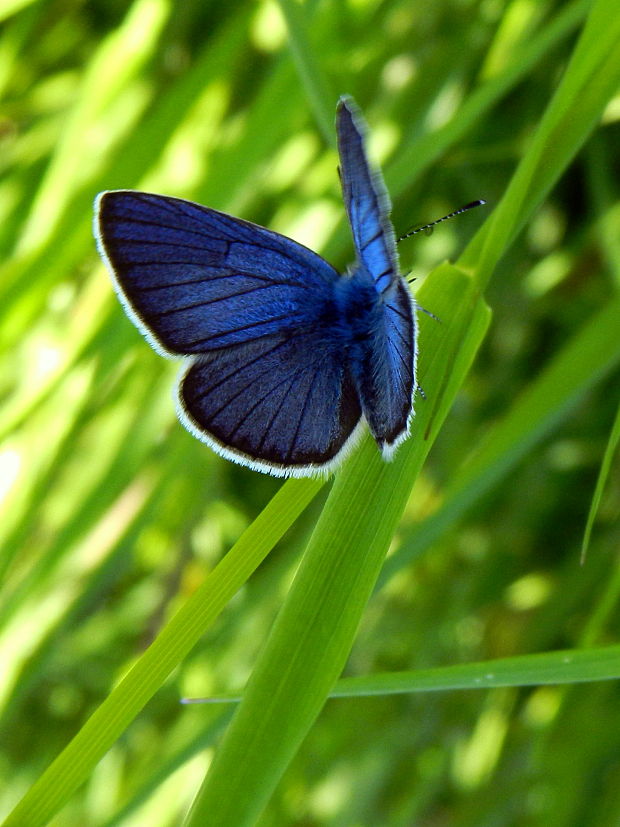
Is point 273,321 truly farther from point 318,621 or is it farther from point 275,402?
point 318,621

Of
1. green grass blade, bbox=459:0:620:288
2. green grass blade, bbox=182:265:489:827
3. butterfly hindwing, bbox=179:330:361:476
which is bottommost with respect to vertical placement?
green grass blade, bbox=182:265:489:827

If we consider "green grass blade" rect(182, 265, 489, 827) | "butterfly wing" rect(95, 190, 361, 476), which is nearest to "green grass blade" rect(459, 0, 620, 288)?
"green grass blade" rect(182, 265, 489, 827)

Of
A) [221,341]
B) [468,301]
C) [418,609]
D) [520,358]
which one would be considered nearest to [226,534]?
[418,609]

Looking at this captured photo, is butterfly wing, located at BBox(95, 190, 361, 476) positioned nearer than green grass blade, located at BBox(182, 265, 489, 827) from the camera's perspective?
No

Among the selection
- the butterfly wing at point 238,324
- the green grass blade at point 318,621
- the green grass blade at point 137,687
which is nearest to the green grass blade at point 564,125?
the green grass blade at point 318,621

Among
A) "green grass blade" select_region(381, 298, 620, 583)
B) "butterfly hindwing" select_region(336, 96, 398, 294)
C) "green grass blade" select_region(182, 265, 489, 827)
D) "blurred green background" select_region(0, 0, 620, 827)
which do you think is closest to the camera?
"green grass blade" select_region(182, 265, 489, 827)

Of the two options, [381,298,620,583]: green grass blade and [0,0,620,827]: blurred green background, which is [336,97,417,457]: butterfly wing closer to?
[381,298,620,583]: green grass blade

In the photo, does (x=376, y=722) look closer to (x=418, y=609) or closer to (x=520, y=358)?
(x=418, y=609)

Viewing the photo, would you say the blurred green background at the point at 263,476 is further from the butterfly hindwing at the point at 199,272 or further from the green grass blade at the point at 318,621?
the green grass blade at the point at 318,621
